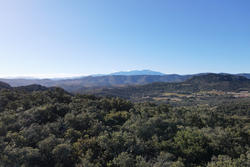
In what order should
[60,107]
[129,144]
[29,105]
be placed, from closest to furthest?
[129,144], [60,107], [29,105]

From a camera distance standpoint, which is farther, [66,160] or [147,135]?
[147,135]

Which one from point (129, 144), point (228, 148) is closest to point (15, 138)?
point (129, 144)

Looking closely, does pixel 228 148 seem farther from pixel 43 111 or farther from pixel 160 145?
pixel 43 111

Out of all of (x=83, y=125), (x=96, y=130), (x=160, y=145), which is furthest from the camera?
(x=83, y=125)

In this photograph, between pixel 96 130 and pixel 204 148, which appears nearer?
pixel 204 148

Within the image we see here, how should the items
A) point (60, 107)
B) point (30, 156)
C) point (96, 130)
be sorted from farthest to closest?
point (60, 107) → point (96, 130) → point (30, 156)

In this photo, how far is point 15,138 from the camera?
1702 cm

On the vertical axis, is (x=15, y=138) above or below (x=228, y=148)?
above

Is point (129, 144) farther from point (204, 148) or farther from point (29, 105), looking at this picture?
point (29, 105)

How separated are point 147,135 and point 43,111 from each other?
18274 millimetres

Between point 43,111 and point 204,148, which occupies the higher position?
point 43,111

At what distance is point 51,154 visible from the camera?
15.3 m

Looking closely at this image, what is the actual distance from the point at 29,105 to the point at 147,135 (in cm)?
2639

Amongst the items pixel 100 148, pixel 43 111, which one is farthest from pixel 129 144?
pixel 43 111
